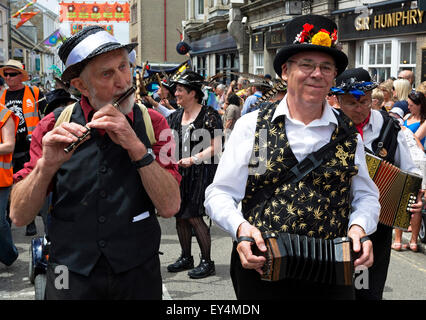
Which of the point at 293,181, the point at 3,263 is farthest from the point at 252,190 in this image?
the point at 3,263

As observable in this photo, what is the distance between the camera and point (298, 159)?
2.53 m

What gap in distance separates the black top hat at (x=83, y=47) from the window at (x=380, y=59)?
12304mm

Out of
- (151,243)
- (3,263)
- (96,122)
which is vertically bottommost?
(3,263)

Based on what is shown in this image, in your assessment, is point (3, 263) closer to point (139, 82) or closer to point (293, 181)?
point (139, 82)

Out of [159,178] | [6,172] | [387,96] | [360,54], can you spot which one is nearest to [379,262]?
[159,178]

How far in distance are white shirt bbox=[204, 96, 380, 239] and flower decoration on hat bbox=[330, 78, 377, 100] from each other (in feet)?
3.37

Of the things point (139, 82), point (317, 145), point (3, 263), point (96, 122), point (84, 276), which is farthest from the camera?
point (139, 82)

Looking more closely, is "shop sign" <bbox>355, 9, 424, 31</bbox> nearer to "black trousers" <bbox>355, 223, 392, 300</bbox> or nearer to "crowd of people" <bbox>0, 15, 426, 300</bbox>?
"black trousers" <bbox>355, 223, 392, 300</bbox>

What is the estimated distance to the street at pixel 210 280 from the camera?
A: 5094mm

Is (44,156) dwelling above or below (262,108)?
below

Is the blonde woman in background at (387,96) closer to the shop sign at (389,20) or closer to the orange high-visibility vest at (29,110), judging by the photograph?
the shop sign at (389,20)

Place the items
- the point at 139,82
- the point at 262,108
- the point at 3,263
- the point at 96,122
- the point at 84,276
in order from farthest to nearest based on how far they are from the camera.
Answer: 1. the point at 139,82
2. the point at 3,263
3. the point at 262,108
4. the point at 84,276
5. the point at 96,122

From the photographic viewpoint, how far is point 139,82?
686 cm

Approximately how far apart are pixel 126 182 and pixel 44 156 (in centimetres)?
38
